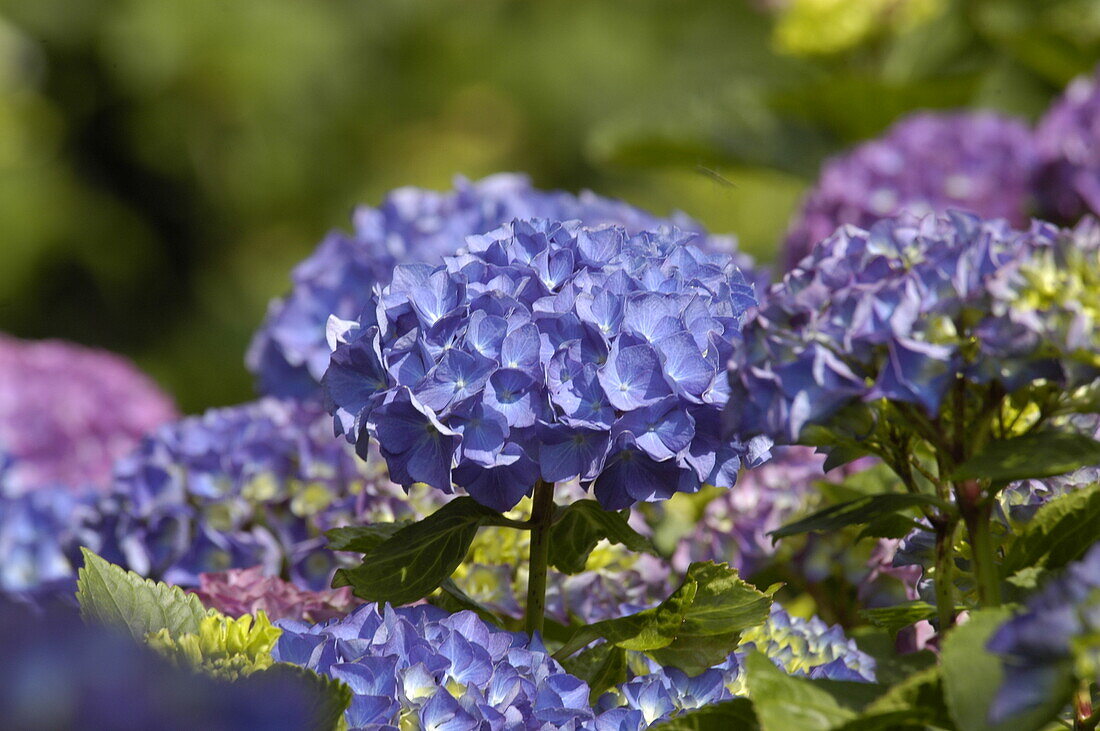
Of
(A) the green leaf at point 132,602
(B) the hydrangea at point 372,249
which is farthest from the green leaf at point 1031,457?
(B) the hydrangea at point 372,249

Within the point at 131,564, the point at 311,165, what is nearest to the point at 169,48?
the point at 311,165

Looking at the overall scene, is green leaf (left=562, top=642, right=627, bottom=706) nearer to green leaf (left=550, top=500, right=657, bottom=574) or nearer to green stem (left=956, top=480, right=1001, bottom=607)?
green leaf (left=550, top=500, right=657, bottom=574)

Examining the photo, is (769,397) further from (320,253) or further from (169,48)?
(169,48)

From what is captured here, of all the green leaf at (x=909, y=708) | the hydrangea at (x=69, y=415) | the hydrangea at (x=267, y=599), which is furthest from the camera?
the hydrangea at (x=69, y=415)

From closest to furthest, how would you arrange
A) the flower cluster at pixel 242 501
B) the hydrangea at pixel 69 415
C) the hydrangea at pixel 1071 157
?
the flower cluster at pixel 242 501 → the hydrangea at pixel 1071 157 → the hydrangea at pixel 69 415

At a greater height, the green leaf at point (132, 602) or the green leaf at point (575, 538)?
the green leaf at point (575, 538)

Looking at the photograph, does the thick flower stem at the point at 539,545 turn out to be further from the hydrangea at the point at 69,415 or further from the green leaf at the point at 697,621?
the hydrangea at the point at 69,415

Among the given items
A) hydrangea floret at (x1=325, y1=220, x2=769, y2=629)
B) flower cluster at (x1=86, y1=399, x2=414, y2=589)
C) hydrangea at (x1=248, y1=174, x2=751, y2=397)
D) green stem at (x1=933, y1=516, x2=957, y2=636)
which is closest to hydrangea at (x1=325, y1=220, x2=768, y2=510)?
hydrangea floret at (x1=325, y1=220, x2=769, y2=629)
